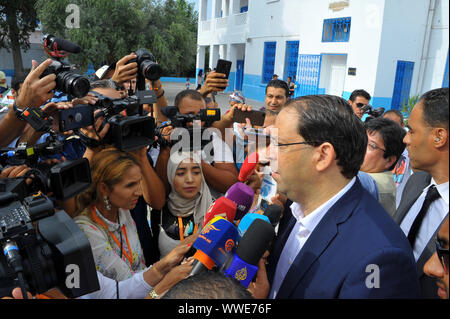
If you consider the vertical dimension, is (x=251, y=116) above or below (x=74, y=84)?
below

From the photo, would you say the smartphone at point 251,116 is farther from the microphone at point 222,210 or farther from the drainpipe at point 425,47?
the drainpipe at point 425,47

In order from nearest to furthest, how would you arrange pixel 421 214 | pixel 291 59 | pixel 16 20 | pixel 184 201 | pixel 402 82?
pixel 421 214, pixel 184 201, pixel 402 82, pixel 291 59, pixel 16 20

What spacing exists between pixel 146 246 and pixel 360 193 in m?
1.44

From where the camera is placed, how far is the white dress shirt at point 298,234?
123 cm

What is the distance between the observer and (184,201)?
227 centimetres

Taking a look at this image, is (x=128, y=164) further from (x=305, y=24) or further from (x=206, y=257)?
(x=305, y=24)

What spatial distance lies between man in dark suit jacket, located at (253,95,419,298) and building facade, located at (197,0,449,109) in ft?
25.3

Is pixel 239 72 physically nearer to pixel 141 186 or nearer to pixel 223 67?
pixel 223 67

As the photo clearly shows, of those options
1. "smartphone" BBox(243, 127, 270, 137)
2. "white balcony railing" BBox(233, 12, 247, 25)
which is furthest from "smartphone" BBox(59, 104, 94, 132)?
"white balcony railing" BBox(233, 12, 247, 25)

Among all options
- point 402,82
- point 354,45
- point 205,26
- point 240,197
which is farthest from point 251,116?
point 205,26

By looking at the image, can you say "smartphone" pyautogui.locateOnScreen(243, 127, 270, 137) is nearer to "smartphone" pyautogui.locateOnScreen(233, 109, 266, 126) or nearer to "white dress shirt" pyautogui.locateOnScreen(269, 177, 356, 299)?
"smartphone" pyautogui.locateOnScreen(233, 109, 266, 126)

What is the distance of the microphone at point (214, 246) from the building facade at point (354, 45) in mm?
8047

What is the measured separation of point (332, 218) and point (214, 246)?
1.37 ft

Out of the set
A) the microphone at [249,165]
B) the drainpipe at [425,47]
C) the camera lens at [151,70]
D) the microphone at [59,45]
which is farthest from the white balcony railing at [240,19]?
the microphone at [249,165]
